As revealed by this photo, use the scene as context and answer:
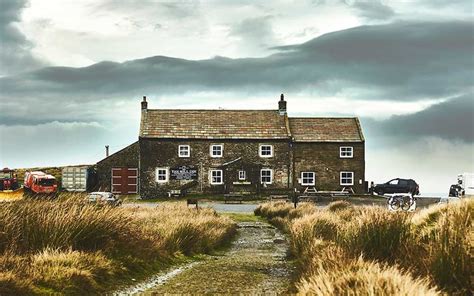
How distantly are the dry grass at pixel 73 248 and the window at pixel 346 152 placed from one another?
37782mm

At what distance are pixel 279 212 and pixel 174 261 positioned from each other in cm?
1513

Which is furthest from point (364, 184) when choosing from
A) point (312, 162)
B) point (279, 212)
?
point (279, 212)

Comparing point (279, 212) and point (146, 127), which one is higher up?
point (146, 127)

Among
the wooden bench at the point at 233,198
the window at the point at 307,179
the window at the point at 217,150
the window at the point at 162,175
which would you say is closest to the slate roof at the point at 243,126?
the window at the point at 217,150

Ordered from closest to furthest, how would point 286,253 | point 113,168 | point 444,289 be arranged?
point 444,289, point 286,253, point 113,168

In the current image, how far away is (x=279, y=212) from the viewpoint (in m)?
27.3

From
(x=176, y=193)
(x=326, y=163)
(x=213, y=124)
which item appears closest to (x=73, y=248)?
(x=176, y=193)

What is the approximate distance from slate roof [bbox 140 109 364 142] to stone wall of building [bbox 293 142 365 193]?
66 cm

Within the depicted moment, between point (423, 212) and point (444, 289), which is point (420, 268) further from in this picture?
point (423, 212)

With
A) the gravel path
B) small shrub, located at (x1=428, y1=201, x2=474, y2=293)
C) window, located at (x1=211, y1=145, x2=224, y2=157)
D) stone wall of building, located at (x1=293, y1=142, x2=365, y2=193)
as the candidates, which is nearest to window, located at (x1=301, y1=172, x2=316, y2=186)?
stone wall of building, located at (x1=293, y1=142, x2=365, y2=193)

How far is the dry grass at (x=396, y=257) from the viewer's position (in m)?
6.38

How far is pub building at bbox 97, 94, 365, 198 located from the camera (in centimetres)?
4991

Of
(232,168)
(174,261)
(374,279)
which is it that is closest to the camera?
(374,279)

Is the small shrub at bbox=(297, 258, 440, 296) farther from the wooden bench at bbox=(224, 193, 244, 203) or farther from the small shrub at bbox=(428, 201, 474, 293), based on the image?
the wooden bench at bbox=(224, 193, 244, 203)
